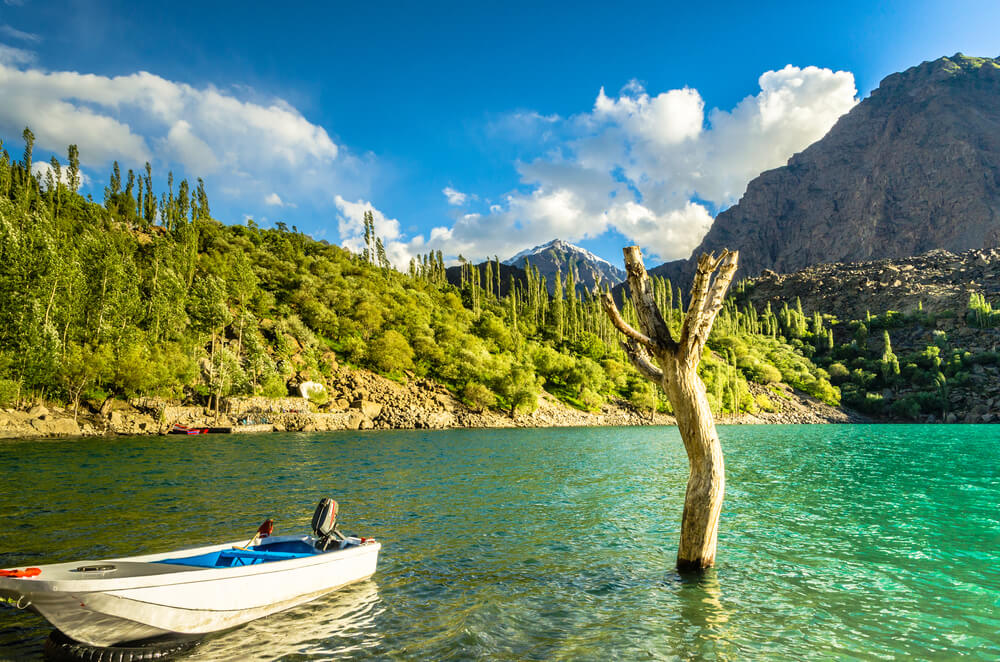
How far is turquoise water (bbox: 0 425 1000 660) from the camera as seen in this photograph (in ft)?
24.6

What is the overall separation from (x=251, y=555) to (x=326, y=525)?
165 cm

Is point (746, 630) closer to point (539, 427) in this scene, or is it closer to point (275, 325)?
point (539, 427)

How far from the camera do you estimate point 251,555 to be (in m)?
8.91

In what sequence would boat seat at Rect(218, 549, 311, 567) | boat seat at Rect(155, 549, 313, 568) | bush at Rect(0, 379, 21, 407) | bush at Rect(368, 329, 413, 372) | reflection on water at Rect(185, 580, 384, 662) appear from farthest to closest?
bush at Rect(368, 329, 413, 372)
bush at Rect(0, 379, 21, 407)
boat seat at Rect(218, 549, 311, 567)
boat seat at Rect(155, 549, 313, 568)
reflection on water at Rect(185, 580, 384, 662)

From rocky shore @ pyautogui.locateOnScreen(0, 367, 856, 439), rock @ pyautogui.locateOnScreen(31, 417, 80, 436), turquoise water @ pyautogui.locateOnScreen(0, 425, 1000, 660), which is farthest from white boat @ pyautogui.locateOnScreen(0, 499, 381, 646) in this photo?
rock @ pyautogui.locateOnScreen(31, 417, 80, 436)

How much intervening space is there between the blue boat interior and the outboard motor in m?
0.26

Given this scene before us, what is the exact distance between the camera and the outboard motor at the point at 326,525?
10156 millimetres

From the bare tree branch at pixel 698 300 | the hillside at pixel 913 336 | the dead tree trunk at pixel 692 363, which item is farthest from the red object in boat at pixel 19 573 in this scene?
the hillside at pixel 913 336

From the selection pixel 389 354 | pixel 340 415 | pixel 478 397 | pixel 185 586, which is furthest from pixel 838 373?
pixel 185 586

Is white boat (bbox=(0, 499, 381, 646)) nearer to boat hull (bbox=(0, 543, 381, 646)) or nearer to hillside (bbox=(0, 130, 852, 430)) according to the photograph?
boat hull (bbox=(0, 543, 381, 646))

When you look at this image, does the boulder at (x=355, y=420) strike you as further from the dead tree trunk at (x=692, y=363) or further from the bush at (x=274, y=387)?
the dead tree trunk at (x=692, y=363)

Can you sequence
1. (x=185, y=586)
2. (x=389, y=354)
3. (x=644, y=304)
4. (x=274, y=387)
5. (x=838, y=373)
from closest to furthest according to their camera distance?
(x=185, y=586) → (x=644, y=304) → (x=274, y=387) → (x=389, y=354) → (x=838, y=373)

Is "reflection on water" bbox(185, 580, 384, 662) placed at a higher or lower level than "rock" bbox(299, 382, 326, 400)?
lower

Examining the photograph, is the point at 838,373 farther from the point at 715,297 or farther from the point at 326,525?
the point at 326,525
